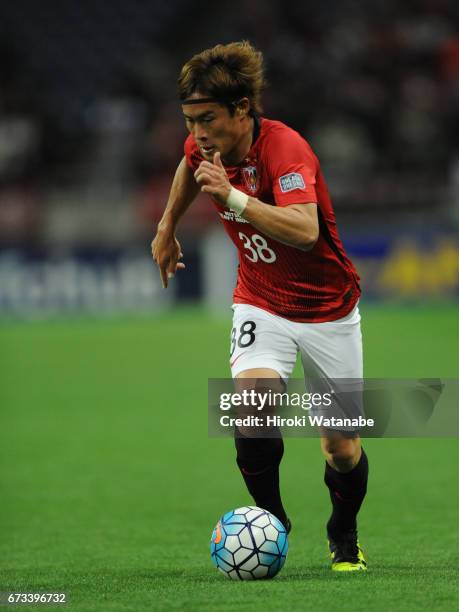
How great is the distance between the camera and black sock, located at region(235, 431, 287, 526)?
5191 millimetres

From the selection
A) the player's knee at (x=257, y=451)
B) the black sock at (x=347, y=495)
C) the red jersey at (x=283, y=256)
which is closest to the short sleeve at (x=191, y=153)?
the red jersey at (x=283, y=256)

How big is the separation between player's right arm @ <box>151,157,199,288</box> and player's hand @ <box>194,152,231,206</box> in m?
0.88

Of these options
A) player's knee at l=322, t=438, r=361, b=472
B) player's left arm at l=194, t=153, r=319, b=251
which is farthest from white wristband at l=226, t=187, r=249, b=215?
player's knee at l=322, t=438, r=361, b=472

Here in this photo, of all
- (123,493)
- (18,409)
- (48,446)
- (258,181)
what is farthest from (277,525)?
(18,409)

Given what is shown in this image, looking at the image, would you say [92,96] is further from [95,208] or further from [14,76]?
[95,208]

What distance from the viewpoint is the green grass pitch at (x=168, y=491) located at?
471 cm

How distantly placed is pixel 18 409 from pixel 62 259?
987cm

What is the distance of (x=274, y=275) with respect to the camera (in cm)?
529

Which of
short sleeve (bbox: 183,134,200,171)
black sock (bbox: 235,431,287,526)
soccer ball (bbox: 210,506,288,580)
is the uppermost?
short sleeve (bbox: 183,134,200,171)

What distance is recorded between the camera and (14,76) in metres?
25.9

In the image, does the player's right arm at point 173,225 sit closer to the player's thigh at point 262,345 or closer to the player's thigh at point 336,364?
the player's thigh at point 262,345

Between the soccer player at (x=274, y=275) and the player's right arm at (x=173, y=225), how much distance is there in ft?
0.50
